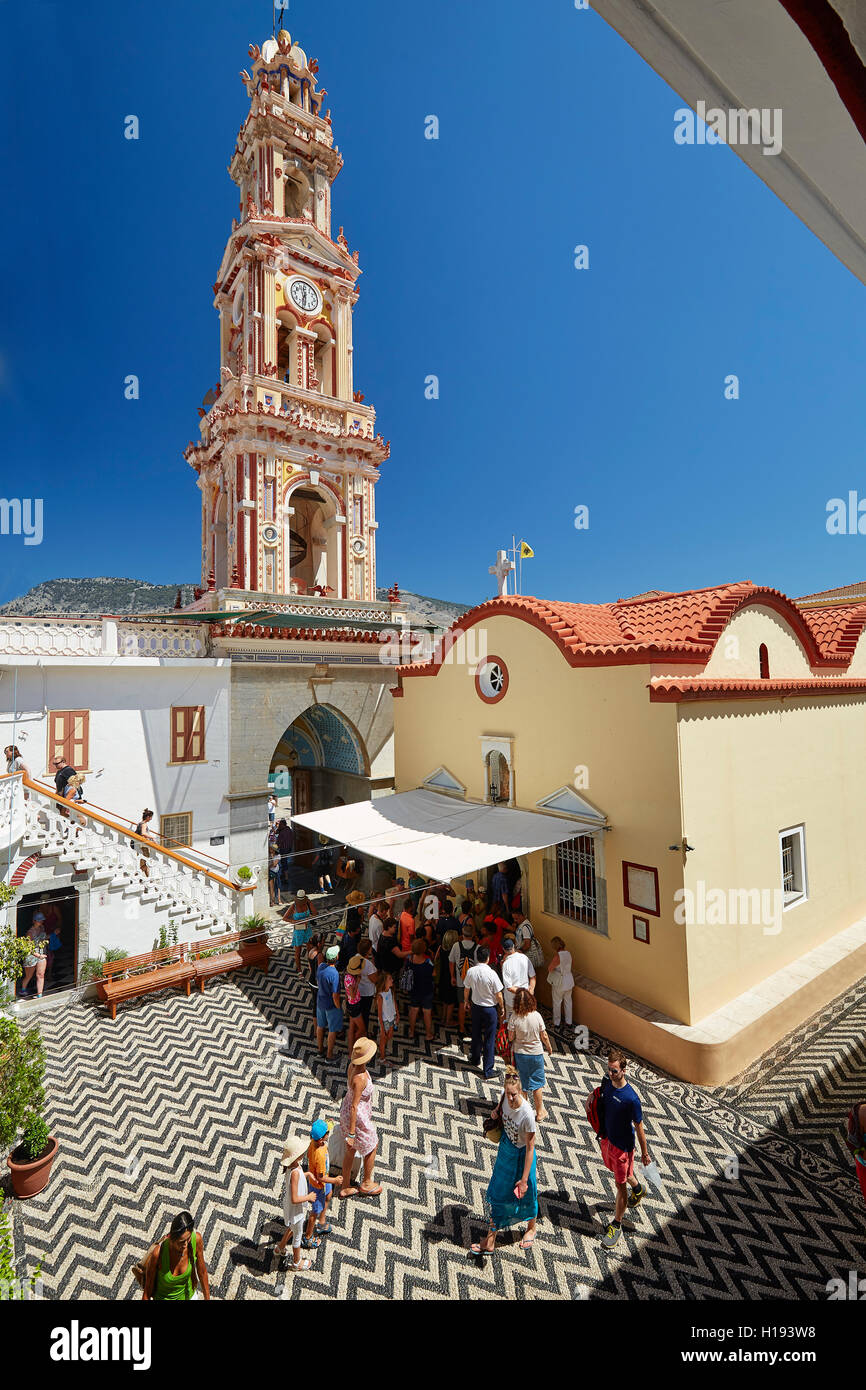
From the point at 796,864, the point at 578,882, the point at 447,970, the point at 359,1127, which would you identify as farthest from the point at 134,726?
the point at 796,864

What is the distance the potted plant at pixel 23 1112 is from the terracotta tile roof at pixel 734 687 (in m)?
8.56

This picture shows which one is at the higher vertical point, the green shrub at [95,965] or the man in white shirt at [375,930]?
the man in white shirt at [375,930]

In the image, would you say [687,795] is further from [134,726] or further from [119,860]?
[134,726]

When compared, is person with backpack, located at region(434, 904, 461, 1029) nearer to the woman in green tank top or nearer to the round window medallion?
the round window medallion

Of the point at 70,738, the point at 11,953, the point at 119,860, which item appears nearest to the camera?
the point at 11,953

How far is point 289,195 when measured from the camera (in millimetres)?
20734

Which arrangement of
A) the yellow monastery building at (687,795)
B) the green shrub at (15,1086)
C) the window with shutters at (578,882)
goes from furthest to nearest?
the window with shutters at (578,882) → the yellow monastery building at (687,795) → the green shrub at (15,1086)

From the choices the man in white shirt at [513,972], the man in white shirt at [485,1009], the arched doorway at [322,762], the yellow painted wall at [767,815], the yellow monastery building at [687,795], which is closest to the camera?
the man in white shirt at [485,1009]

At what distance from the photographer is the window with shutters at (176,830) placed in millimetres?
14261

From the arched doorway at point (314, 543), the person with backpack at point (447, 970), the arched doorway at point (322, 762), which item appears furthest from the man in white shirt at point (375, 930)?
the arched doorway at point (314, 543)

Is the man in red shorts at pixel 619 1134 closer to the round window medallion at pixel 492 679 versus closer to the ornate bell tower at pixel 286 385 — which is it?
the round window medallion at pixel 492 679

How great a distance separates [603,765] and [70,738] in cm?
1123

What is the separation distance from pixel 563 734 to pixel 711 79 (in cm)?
899

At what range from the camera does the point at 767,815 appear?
962cm
